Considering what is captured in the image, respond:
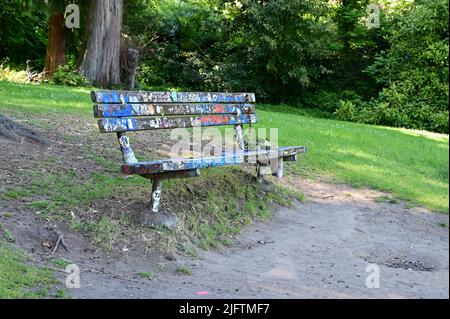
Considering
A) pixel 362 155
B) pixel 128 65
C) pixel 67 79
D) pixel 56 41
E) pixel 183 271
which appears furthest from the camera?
pixel 56 41

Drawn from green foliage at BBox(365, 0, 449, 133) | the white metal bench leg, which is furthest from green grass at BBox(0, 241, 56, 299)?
green foliage at BBox(365, 0, 449, 133)

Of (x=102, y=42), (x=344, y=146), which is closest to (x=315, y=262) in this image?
(x=344, y=146)

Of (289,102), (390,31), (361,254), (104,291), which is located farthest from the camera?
(289,102)

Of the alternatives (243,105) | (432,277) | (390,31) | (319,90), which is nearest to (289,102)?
(319,90)

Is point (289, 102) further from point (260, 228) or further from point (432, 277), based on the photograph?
point (432, 277)

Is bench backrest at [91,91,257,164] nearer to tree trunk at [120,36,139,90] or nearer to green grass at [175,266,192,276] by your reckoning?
green grass at [175,266,192,276]

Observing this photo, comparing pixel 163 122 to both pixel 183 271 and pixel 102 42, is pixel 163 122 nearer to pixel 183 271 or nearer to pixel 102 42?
pixel 183 271

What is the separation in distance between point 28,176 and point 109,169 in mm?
1057

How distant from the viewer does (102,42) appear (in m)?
18.4

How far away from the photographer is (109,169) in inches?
271

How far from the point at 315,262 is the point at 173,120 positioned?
85.4 inches

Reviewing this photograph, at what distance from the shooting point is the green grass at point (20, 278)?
373cm

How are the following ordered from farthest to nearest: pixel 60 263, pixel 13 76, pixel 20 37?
pixel 20 37 < pixel 13 76 < pixel 60 263

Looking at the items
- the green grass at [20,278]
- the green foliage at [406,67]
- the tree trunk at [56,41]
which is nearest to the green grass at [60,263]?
the green grass at [20,278]
